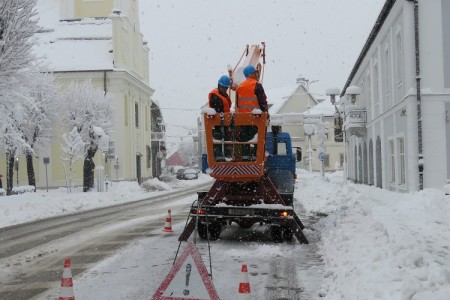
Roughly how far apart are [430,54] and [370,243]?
11.2 metres

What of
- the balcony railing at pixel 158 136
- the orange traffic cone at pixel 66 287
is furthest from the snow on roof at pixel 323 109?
the orange traffic cone at pixel 66 287

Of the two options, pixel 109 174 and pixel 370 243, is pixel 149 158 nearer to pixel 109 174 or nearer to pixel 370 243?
pixel 109 174

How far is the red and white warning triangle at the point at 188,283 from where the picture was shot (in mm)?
5363

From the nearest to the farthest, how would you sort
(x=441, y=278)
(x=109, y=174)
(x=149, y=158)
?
(x=441, y=278)
(x=109, y=174)
(x=149, y=158)

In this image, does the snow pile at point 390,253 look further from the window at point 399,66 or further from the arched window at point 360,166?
the arched window at point 360,166

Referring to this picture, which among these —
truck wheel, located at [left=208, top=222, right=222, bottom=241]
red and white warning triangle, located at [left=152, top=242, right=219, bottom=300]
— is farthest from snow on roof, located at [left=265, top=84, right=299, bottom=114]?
red and white warning triangle, located at [left=152, top=242, right=219, bottom=300]

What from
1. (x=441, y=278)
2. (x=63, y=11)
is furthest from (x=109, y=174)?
(x=441, y=278)

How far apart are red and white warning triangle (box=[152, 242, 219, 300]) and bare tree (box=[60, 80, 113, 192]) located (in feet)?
98.0

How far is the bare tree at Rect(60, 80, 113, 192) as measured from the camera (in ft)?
115

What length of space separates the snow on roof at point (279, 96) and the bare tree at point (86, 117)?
45.1 m

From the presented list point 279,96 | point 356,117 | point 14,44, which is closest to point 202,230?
point 14,44

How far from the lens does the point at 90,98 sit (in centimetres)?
3609

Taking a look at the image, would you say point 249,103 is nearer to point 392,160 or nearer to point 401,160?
point 401,160

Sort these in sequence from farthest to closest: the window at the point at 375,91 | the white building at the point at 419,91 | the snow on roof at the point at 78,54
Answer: the snow on roof at the point at 78,54 → the window at the point at 375,91 → the white building at the point at 419,91
